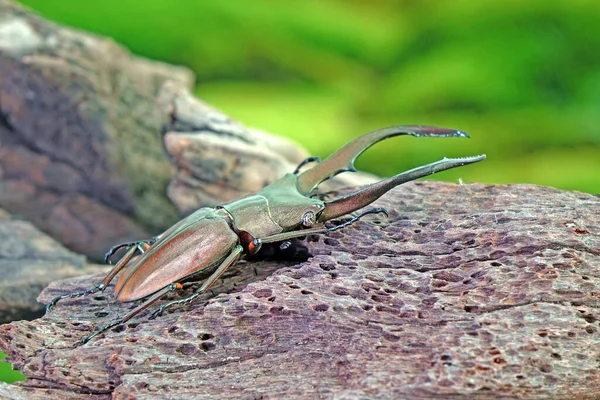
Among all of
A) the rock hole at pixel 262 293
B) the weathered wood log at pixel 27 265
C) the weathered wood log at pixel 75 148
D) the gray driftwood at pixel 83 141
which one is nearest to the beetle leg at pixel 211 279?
the rock hole at pixel 262 293

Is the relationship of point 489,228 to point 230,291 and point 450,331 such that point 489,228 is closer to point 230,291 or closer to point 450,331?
point 450,331

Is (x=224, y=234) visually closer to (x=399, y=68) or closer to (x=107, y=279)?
(x=107, y=279)

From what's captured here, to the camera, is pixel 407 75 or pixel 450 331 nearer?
pixel 450 331

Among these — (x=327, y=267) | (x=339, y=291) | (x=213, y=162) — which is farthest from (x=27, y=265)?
(x=339, y=291)

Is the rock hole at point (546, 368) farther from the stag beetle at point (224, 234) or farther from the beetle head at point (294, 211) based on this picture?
the beetle head at point (294, 211)

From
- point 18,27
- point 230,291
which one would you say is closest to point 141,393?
point 230,291
